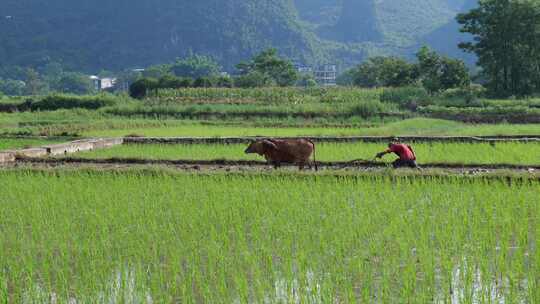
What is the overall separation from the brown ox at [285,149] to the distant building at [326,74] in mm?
92749

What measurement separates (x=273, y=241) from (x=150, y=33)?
111m

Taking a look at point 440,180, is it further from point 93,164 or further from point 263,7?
point 263,7

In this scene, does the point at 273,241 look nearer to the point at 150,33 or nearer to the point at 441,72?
the point at 441,72

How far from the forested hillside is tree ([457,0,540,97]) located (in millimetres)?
79803

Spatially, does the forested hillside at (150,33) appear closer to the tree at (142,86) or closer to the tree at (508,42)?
the tree at (142,86)

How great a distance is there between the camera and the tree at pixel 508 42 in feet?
110

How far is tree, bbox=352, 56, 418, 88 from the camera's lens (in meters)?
38.7

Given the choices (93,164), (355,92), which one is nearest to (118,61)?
(355,92)

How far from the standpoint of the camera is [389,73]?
1738 inches

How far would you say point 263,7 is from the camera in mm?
119000

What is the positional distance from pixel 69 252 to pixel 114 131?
627 inches

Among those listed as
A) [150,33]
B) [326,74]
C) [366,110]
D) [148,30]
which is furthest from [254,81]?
[148,30]

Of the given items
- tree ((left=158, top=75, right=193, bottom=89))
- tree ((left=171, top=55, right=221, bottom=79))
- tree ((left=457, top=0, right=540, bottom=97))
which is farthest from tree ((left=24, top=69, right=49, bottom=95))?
tree ((left=457, top=0, right=540, bottom=97))

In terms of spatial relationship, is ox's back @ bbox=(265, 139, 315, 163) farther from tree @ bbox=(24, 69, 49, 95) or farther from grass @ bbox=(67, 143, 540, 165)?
tree @ bbox=(24, 69, 49, 95)
